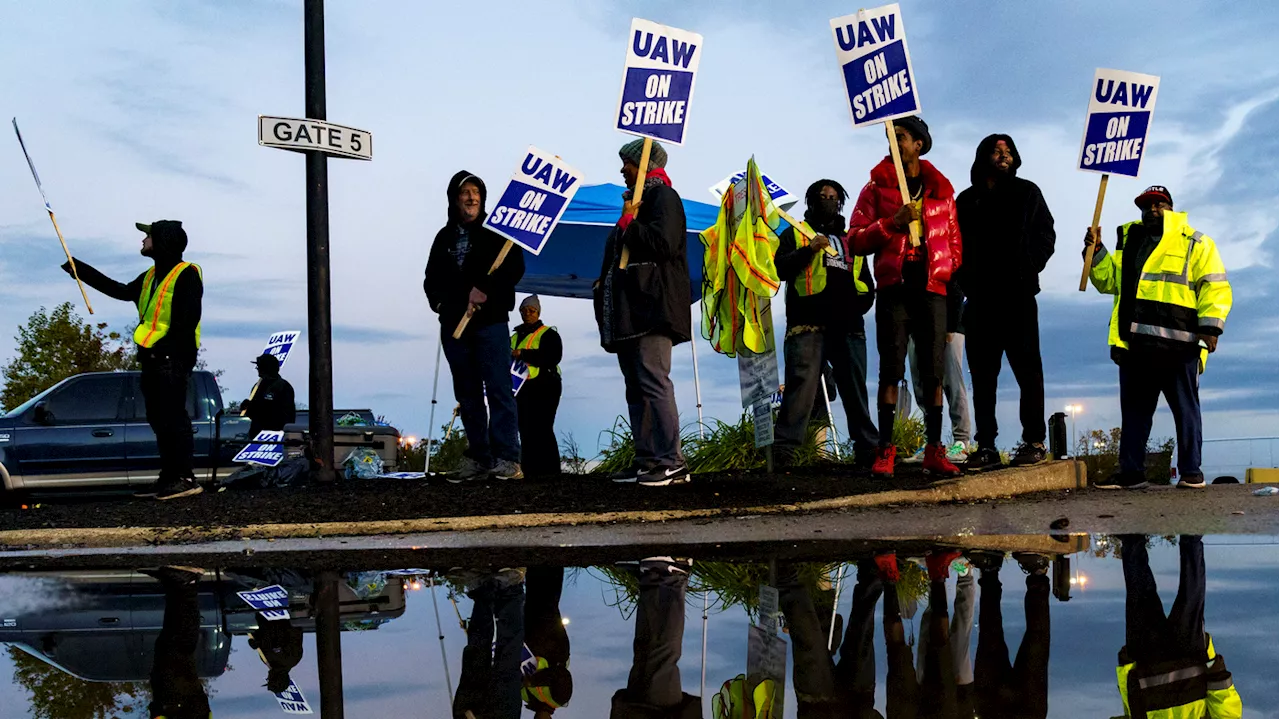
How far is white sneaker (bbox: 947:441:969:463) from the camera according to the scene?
9711mm

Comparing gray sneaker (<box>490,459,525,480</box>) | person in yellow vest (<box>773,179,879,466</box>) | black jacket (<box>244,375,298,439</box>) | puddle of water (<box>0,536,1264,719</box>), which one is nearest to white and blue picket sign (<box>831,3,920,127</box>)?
person in yellow vest (<box>773,179,879,466</box>)

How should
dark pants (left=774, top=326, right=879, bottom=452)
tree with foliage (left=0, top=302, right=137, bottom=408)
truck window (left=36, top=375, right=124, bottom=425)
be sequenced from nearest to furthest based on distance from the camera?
dark pants (left=774, top=326, right=879, bottom=452)
truck window (left=36, top=375, right=124, bottom=425)
tree with foliage (left=0, top=302, right=137, bottom=408)

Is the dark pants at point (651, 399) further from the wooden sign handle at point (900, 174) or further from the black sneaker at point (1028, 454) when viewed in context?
the black sneaker at point (1028, 454)

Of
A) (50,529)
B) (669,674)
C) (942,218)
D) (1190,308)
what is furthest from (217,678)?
(1190,308)

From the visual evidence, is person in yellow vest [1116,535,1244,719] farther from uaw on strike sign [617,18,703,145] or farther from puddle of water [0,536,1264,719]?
uaw on strike sign [617,18,703,145]

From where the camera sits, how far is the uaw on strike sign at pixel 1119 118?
9680 mm

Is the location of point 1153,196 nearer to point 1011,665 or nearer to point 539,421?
point 539,421

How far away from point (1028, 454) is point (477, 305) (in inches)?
166

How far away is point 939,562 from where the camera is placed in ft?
17.1

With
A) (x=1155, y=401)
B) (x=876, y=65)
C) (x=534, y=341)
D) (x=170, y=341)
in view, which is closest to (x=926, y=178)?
(x=876, y=65)

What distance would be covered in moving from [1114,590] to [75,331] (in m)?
31.1

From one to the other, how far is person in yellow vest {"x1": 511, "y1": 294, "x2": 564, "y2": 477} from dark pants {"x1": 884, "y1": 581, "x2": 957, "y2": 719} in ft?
24.7

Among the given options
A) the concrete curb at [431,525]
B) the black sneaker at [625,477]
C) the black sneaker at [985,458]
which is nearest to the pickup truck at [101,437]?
the black sneaker at [625,477]

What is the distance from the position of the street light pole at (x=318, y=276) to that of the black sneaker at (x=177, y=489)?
3.16ft
